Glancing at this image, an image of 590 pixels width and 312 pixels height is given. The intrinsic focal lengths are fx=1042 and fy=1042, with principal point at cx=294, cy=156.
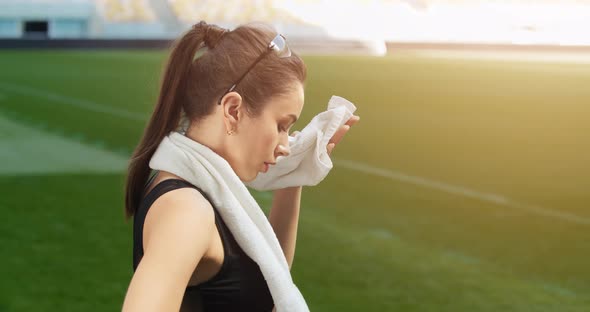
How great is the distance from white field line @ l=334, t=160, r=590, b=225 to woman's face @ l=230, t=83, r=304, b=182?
19.3 feet

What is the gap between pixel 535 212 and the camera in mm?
7805

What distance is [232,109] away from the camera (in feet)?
6.24

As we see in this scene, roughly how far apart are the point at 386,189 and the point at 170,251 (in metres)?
7.18

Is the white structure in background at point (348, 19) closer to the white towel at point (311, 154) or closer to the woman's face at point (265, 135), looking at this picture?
the white towel at point (311, 154)

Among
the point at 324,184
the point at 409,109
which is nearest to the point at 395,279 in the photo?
the point at 324,184

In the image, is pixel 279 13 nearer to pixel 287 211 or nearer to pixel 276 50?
pixel 287 211

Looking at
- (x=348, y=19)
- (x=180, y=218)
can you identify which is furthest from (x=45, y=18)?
(x=180, y=218)

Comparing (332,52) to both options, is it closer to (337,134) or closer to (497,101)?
(497,101)

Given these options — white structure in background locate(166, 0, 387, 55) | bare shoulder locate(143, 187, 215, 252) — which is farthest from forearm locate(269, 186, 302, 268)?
white structure in background locate(166, 0, 387, 55)

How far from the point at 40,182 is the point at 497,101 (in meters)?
10.1

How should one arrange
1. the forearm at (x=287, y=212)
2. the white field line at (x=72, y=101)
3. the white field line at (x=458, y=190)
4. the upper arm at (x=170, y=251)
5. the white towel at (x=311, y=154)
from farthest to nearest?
the white field line at (x=72, y=101), the white field line at (x=458, y=190), the forearm at (x=287, y=212), the white towel at (x=311, y=154), the upper arm at (x=170, y=251)

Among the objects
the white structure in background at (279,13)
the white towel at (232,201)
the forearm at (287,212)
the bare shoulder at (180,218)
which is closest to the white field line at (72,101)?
the forearm at (287,212)

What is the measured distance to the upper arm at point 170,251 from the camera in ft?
5.12

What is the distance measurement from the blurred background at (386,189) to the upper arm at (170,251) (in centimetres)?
52
